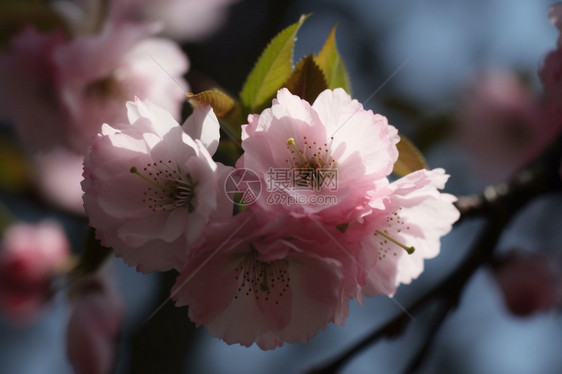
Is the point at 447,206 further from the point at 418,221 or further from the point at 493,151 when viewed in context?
the point at 493,151

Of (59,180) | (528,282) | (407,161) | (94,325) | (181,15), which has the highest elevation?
(407,161)

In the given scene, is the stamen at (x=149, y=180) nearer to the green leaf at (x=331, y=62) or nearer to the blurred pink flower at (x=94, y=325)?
the green leaf at (x=331, y=62)

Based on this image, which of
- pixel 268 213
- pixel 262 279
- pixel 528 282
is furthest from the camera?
pixel 528 282

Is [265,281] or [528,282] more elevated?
[265,281]

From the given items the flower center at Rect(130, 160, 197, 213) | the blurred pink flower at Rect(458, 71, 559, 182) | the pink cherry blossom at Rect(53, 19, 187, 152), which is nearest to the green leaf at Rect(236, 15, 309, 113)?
the flower center at Rect(130, 160, 197, 213)

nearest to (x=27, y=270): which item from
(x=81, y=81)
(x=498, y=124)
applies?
(x=81, y=81)

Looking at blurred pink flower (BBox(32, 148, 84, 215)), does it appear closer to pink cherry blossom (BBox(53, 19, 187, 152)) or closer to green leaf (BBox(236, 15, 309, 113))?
pink cherry blossom (BBox(53, 19, 187, 152))

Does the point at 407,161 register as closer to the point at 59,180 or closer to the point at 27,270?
the point at 27,270

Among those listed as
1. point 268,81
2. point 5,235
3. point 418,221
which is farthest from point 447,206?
point 5,235
